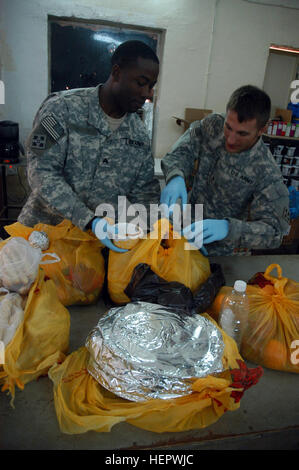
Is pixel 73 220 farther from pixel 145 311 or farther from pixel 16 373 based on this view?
pixel 16 373

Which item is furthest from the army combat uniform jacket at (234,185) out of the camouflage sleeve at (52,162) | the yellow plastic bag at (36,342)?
the yellow plastic bag at (36,342)

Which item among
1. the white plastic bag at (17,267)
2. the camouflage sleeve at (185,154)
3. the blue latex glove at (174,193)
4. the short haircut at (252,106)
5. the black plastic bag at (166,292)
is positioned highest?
the short haircut at (252,106)

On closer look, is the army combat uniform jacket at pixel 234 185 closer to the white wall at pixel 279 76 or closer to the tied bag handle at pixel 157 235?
the tied bag handle at pixel 157 235

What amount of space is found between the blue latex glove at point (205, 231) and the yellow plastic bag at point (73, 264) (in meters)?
0.36

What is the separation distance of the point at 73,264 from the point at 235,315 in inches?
23.1

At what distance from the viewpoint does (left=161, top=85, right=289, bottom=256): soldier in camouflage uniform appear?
4.46ft

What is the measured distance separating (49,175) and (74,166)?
0.14 metres

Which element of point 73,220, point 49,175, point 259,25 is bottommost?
point 73,220

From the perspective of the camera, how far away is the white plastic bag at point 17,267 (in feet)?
3.13

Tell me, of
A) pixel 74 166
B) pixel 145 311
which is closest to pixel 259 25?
pixel 74 166

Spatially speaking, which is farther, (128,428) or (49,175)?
(49,175)

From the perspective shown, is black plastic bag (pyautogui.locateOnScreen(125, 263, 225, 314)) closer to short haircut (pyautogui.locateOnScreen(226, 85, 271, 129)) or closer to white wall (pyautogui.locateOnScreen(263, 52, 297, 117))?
short haircut (pyautogui.locateOnScreen(226, 85, 271, 129))

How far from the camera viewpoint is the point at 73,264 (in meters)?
1.22

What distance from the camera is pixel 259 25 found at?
12.9 ft
